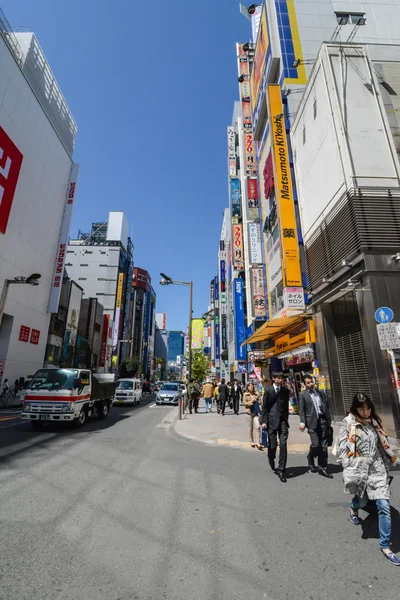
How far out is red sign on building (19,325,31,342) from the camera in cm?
2888

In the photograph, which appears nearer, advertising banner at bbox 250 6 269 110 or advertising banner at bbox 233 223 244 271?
advertising banner at bbox 250 6 269 110

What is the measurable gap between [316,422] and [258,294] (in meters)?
19.9

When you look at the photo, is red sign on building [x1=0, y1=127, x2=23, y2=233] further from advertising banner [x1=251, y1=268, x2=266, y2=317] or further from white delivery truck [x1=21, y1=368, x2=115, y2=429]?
advertising banner [x1=251, y1=268, x2=266, y2=317]

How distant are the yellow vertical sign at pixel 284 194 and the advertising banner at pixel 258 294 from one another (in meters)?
9.18

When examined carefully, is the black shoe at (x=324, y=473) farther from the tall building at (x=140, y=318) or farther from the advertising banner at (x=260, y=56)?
the tall building at (x=140, y=318)

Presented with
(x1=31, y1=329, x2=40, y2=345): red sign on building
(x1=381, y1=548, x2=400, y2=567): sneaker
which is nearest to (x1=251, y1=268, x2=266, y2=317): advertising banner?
(x1=381, y1=548, x2=400, y2=567): sneaker

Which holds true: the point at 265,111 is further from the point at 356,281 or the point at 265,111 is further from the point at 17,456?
the point at 17,456

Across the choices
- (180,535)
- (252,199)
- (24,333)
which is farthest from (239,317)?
(180,535)

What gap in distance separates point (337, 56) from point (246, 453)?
1796 cm

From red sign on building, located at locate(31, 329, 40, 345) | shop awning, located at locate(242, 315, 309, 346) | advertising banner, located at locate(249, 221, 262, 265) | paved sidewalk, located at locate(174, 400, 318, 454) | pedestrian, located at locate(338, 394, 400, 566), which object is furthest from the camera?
red sign on building, located at locate(31, 329, 40, 345)

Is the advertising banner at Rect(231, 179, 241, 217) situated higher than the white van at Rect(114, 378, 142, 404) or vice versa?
the advertising banner at Rect(231, 179, 241, 217)

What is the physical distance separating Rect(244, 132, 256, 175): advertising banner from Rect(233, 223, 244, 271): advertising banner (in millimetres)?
7246

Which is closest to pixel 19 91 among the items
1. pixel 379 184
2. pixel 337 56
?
pixel 337 56

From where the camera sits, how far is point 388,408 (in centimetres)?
916
